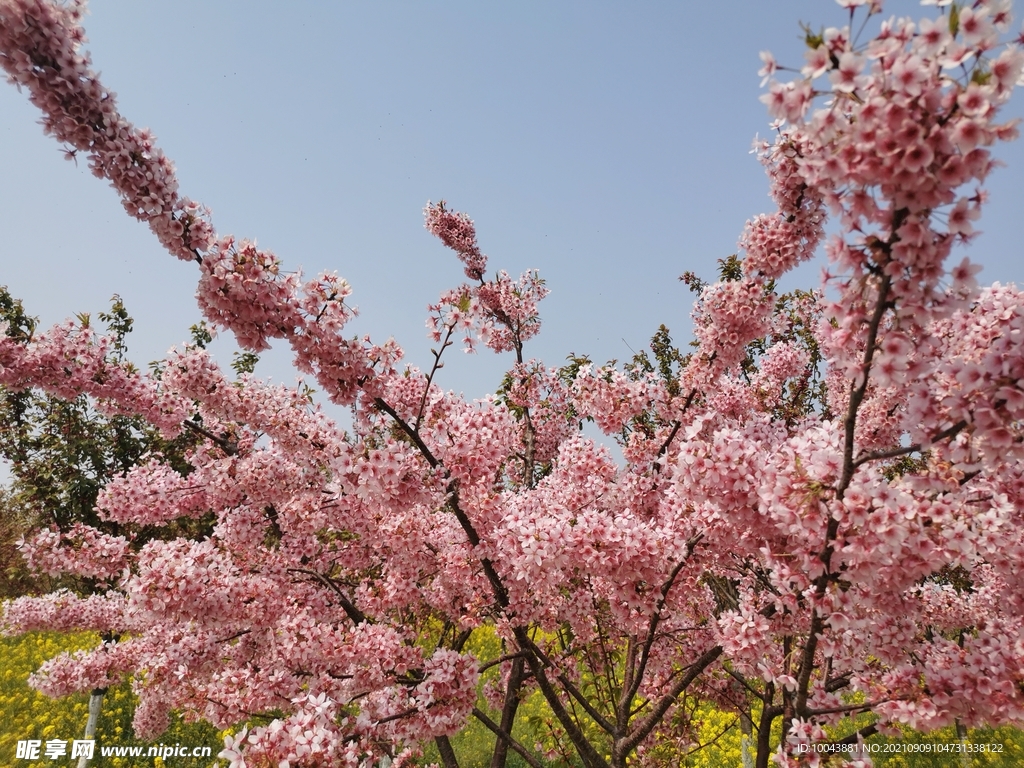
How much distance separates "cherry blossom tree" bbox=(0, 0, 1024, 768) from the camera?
77.2 inches

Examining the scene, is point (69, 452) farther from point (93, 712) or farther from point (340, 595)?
point (340, 595)

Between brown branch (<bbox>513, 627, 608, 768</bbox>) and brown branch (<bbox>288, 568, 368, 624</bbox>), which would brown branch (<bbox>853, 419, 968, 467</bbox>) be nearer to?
brown branch (<bbox>513, 627, 608, 768</bbox>)

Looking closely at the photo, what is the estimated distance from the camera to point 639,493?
552 cm

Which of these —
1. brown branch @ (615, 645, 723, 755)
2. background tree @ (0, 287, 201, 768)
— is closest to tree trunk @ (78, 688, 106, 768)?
background tree @ (0, 287, 201, 768)

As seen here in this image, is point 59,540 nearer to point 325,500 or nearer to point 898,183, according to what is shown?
point 325,500

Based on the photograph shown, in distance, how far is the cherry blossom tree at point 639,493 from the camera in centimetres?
196

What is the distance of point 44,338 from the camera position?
5684 millimetres

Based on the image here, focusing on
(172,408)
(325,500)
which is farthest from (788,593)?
(172,408)

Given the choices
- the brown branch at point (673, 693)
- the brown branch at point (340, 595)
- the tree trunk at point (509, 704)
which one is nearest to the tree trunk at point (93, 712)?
the brown branch at point (340, 595)

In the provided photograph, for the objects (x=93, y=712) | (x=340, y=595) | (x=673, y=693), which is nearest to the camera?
(x=673, y=693)

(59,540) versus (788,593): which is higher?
(59,540)

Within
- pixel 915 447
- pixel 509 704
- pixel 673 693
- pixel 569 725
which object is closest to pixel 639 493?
pixel 673 693

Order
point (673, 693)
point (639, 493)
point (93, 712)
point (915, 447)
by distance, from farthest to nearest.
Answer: point (93, 712) < point (639, 493) < point (673, 693) < point (915, 447)

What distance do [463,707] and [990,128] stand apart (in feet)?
16.3
